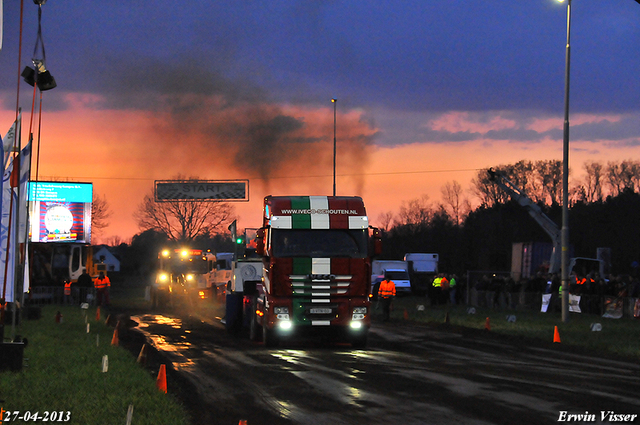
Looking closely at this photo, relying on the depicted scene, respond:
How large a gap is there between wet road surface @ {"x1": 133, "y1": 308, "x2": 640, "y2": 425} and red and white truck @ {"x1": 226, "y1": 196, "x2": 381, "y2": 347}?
713 millimetres

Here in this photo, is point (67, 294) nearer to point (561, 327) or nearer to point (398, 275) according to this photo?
point (398, 275)

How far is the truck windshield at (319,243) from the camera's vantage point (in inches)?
676

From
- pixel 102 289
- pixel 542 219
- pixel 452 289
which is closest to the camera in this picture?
pixel 102 289

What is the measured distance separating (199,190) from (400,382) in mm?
34797

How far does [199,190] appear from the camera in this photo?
45.4 metres

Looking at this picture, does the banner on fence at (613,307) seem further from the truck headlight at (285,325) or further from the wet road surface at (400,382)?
the truck headlight at (285,325)

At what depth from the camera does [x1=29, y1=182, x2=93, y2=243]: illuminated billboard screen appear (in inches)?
1480

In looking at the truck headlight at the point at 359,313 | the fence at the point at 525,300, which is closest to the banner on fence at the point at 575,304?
the fence at the point at 525,300

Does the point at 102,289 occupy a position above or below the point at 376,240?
below

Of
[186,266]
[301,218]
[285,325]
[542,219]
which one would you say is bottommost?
[285,325]

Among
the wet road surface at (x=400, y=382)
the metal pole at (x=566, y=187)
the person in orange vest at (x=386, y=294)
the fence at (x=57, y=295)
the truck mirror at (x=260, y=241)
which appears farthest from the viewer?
the fence at (x=57, y=295)

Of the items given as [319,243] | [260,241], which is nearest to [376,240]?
[319,243]

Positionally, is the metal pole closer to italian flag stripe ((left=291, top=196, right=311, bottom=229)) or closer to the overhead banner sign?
italian flag stripe ((left=291, top=196, right=311, bottom=229))

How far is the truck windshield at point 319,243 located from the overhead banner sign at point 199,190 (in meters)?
28.2
